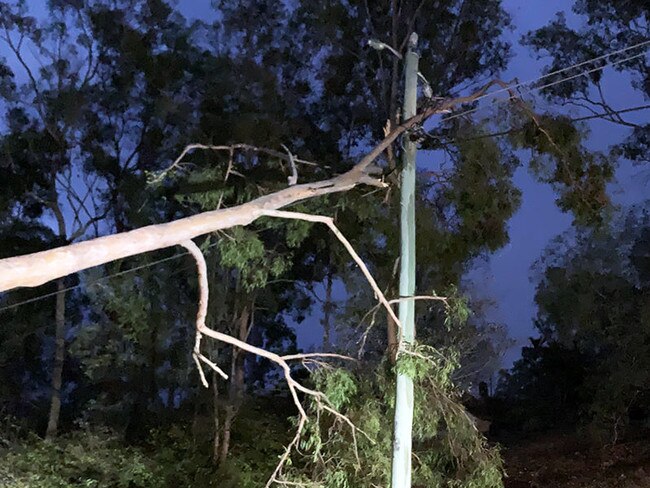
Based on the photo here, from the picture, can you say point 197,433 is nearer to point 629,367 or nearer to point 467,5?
point 629,367

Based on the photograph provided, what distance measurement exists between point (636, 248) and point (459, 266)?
275 inches

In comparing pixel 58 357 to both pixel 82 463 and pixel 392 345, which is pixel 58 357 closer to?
pixel 82 463

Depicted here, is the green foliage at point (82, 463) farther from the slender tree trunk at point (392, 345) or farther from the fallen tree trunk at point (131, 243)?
the fallen tree trunk at point (131, 243)

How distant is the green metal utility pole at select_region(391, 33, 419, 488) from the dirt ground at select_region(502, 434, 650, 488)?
6.11m

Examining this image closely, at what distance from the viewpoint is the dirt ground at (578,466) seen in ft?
32.7

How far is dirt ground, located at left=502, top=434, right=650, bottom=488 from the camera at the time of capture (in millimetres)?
9953

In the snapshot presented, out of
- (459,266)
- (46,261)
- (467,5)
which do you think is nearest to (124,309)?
(459,266)

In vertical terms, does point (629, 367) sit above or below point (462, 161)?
below

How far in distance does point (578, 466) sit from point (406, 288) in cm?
804

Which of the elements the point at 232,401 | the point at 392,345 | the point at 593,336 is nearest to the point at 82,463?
the point at 232,401

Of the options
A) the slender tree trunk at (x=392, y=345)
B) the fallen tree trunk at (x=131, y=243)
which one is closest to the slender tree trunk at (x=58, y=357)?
the slender tree trunk at (x=392, y=345)

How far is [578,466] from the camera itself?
1132cm

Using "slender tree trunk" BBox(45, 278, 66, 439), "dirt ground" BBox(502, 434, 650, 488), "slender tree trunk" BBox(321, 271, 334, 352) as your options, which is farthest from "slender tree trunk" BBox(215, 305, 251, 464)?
"dirt ground" BBox(502, 434, 650, 488)

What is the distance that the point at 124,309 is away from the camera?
10.3 m
